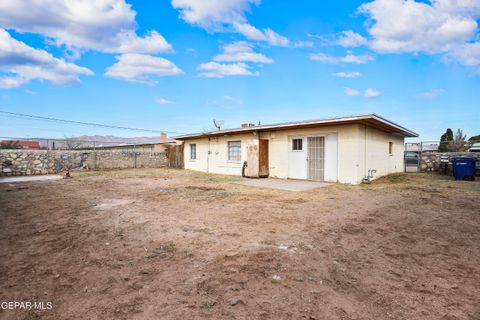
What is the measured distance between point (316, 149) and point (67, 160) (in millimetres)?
15701

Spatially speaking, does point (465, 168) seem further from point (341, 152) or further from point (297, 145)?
point (297, 145)

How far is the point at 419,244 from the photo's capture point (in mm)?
3986

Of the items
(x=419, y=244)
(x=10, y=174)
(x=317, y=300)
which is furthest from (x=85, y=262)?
(x=10, y=174)

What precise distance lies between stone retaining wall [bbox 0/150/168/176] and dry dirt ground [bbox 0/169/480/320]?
10.8 meters

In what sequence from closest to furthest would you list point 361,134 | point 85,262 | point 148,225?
point 85,262 → point 148,225 → point 361,134

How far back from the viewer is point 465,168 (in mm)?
12109

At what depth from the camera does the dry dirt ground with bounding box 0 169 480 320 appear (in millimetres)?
2357

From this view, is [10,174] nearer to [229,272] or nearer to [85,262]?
[85,262]

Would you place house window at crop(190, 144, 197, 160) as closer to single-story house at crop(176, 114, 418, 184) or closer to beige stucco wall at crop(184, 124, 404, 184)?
beige stucco wall at crop(184, 124, 404, 184)

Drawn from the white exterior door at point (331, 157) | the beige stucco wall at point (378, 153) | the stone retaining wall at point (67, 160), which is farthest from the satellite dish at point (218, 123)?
the beige stucco wall at point (378, 153)

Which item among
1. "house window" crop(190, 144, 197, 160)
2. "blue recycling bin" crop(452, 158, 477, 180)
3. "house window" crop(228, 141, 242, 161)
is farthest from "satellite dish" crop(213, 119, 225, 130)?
"blue recycling bin" crop(452, 158, 477, 180)

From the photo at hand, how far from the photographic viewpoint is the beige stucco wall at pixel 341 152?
1098cm

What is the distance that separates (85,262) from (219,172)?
13.7 m

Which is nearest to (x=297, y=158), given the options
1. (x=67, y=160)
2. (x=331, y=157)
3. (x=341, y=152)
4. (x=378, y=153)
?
(x=331, y=157)
